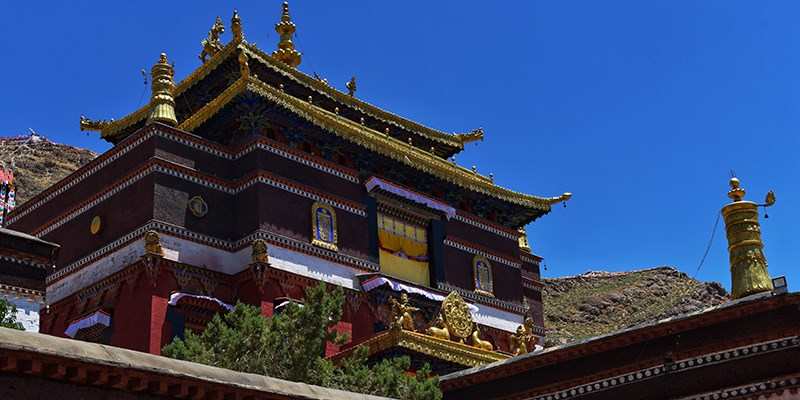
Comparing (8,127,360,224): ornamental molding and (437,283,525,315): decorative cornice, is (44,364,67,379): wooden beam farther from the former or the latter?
(437,283,525,315): decorative cornice

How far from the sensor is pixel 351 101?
35.1 metres

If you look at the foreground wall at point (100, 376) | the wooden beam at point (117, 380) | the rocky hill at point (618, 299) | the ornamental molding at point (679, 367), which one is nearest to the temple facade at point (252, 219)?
the ornamental molding at point (679, 367)

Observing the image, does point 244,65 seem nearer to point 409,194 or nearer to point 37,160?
point 409,194

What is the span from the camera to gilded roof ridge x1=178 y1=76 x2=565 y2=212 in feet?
95.8

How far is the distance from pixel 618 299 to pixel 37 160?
44.4m

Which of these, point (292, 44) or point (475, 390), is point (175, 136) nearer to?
point (292, 44)

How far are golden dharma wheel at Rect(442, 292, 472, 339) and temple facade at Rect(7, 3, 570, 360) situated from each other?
1439mm

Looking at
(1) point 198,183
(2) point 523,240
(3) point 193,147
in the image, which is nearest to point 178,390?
(1) point 198,183

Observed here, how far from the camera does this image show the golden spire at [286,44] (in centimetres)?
3569

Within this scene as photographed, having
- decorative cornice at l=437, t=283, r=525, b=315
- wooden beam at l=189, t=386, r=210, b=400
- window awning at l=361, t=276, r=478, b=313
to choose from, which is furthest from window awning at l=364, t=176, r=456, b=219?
wooden beam at l=189, t=386, r=210, b=400

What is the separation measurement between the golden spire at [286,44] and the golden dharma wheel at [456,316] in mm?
10678

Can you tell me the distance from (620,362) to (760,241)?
5.99m

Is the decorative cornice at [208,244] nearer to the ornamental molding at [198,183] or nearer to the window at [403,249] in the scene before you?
the window at [403,249]

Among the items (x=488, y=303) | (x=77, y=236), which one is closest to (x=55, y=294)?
(x=77, y=236)
